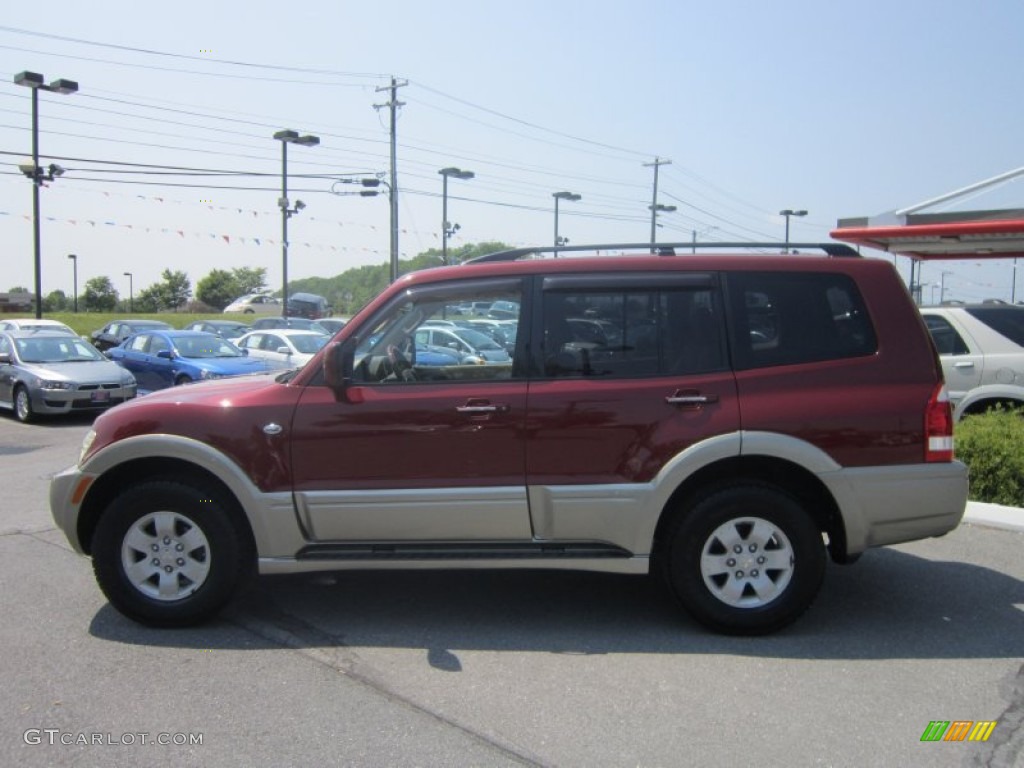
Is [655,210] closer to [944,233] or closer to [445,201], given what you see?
[445,201]

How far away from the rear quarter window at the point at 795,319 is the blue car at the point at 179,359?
12.3 meters

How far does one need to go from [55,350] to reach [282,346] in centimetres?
423

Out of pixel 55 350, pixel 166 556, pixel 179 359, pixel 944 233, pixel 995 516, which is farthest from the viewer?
pixel 179 359

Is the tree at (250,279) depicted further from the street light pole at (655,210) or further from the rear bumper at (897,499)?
the rear bumper at (897,499)

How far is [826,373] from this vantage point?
4633 mm

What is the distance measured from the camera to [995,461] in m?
7.25

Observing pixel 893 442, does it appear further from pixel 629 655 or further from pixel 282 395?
pixel 282 395

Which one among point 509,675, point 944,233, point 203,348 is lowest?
point 509,675

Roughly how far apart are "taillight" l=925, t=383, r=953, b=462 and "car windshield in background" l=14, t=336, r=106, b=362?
14.6 m

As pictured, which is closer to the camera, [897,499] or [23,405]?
[897,499]

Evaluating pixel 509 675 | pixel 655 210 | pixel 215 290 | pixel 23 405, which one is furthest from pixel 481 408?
pixel 215 290

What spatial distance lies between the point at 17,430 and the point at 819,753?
13556 mm

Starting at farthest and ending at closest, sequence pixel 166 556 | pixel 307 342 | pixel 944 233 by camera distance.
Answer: pixel 307 342 → pixel 944 233 → pixel 166 556

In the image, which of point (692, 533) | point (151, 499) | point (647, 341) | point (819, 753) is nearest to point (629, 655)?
point (692, 533)
